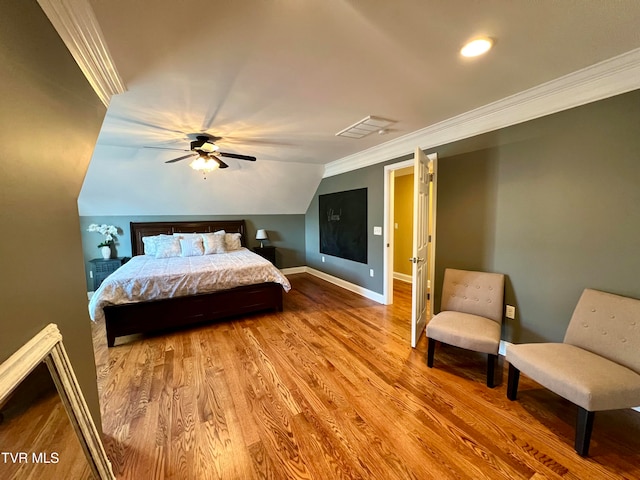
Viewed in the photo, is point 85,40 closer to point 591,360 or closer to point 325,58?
point 325,58

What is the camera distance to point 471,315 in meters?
2.45

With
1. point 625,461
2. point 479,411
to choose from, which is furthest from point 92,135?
point 625,461

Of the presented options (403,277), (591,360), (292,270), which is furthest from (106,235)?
(591,360)

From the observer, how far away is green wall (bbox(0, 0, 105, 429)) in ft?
2.52

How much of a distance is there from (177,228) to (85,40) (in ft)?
13.9

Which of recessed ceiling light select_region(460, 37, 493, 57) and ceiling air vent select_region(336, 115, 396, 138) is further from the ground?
recessed ceiling light select_region(460, 37, 493, 57)

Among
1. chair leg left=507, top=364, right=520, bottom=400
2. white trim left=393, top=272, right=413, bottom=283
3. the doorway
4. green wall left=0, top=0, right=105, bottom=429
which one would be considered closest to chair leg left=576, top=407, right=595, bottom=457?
chair leg left=507, top=364, right=520, bottom=400

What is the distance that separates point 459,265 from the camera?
9.42 feet

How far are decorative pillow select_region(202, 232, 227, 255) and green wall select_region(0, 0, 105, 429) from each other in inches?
132

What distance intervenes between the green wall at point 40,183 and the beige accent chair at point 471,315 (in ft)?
8.17

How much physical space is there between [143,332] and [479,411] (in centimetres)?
350

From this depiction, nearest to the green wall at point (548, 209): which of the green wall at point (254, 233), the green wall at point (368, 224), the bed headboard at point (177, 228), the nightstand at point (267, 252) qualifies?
the green wall at point (368, 224)

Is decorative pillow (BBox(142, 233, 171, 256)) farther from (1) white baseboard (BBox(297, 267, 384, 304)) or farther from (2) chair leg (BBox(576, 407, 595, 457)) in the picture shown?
(2) chair leg (BBox(576, 407, 595, 457))

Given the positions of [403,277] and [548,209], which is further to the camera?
[403,277]
